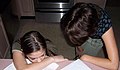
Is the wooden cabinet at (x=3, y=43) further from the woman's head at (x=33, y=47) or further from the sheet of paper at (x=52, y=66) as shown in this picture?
the sheet of paper at (x=52, y=66)

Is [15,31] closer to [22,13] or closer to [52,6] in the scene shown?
[22,13]

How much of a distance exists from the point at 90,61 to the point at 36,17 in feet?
4.98

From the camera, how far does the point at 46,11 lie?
90.0 inches

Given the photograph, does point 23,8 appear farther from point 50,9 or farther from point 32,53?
point 32,53

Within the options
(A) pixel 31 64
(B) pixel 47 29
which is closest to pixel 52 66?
(A) pixel 31 64

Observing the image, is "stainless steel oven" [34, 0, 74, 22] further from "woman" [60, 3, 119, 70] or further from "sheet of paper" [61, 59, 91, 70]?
"sheet of paper" [61, 59, 91, 70]

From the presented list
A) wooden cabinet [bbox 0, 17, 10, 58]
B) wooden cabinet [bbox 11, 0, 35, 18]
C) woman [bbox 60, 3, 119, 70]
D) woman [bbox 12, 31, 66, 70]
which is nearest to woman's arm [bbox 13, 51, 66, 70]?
woman [bbox 12, 31, 66, 70]

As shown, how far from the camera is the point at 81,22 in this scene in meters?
0.92

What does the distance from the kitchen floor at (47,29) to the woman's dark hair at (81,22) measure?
3.24 ft

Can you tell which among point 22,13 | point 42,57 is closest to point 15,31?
point 22,13

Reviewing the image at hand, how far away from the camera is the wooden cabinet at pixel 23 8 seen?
2.13m

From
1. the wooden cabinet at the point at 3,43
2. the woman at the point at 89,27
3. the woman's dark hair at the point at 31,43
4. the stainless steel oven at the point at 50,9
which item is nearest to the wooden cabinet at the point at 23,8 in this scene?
the stainless steel oven at the point at 50,9

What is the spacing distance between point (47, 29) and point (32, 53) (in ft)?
4.18

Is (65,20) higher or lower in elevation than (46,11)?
higher
